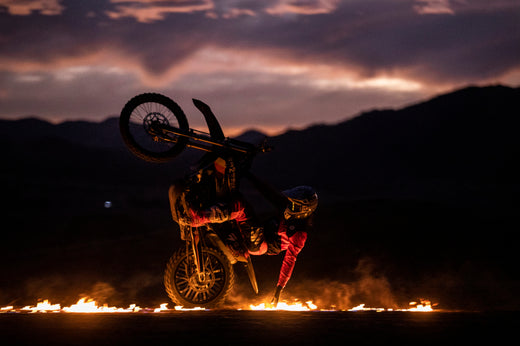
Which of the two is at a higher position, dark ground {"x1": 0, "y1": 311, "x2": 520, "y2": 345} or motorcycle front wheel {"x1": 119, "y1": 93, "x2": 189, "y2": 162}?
motorcycle front wheel {"x1": 119, "y1": 93, "x2": 189, "y2": 162}

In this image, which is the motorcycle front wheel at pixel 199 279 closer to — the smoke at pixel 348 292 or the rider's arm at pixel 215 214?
the rider's arm at pixel 215 214

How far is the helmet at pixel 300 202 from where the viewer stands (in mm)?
8820

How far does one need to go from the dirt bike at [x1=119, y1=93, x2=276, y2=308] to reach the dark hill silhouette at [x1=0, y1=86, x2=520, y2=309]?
4.46 ft

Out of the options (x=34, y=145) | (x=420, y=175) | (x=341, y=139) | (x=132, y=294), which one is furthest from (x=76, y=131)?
(x=132, y=294)

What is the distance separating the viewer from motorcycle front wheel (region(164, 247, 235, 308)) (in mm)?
8883

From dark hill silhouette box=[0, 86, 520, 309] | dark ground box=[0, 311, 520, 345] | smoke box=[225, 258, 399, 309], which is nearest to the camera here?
dark ground box=[0, 311, 520, 345]

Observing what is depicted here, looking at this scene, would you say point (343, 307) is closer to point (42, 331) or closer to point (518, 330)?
point (518, 330)

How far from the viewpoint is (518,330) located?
7441 mm

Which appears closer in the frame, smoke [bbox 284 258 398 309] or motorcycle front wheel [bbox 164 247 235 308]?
motorcycle front wheel [bbox 164 247 235 308]

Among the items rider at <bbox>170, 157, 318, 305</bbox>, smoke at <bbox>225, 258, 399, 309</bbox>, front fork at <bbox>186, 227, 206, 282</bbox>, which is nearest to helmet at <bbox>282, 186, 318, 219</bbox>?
rider at <bbox>170, 157, 318, 305</bbox>

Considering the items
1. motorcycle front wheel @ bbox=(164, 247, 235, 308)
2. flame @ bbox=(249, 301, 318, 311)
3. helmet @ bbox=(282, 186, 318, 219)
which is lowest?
flame @ bbox=(249, 301, 318, 311)

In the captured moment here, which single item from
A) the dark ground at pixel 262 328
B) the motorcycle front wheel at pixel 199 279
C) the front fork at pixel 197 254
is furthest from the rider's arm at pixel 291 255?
A: the front fork at pixel 197 254

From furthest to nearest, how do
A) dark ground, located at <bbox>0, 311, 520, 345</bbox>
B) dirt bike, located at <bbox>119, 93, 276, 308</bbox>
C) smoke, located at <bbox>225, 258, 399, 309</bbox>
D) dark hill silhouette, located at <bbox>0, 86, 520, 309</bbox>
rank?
1. dark hill silhouette, located at <bbox>0, 86, 520, 309</bbox>
2. smoke, located at <bbox>225, 258, 399, 309</bbox>
3. dirt bike, located at <bbox>119, 93, 276, 308</bbox>
4. dark ground, located at <bbox>0, 311, 520, 345</bbox>

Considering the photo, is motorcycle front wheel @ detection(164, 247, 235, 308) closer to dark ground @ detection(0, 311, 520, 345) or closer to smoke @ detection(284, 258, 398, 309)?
dark ground @ detection(0, 311, 520, 345)
